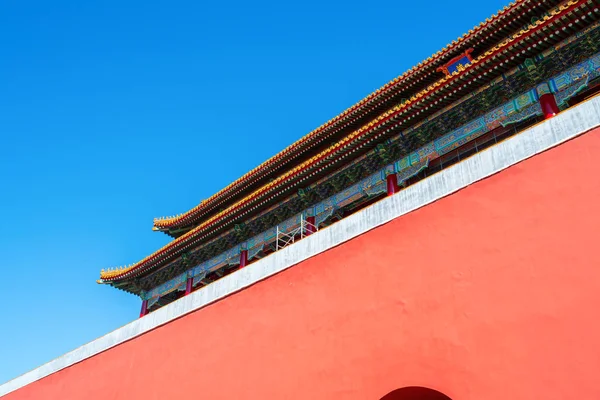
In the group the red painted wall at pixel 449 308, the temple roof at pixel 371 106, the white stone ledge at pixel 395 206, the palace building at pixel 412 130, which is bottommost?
the red painted wall at pixel 449 308

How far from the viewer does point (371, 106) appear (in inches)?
379

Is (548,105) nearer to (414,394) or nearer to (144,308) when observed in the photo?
(414,394)

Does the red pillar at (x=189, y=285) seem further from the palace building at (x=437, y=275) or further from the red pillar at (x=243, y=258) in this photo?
the palace building at (x=437, y=275)

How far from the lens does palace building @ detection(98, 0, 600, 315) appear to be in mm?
6812

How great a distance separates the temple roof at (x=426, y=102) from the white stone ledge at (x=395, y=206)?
2.98 metres

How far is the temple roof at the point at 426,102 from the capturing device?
6461mm

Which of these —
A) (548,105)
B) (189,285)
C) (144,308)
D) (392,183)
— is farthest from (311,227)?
(144,308)

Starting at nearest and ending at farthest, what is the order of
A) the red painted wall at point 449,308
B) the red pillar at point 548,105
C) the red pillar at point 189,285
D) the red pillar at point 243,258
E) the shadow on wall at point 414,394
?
the red painted wall at point 449,308 < the shadow on wall at point 414,394 < the red pillar at point 548,105 < the red pillar at point 243,258 < the red pillar at point 189,285

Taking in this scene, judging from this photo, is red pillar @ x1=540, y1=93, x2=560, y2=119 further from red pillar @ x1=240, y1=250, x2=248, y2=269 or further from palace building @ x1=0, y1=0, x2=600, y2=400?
red pillar @ x1=240, y1=250, x2=248, y2=269

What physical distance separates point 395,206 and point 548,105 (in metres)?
3.51

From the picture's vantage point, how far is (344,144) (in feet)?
27.4

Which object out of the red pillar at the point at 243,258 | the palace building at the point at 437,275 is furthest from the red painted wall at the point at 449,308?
the red pillar at the point at 243,258

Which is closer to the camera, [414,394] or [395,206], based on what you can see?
[414,394]

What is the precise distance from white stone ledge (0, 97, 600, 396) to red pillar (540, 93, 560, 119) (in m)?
3.01
